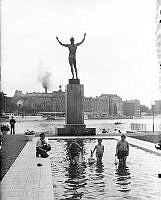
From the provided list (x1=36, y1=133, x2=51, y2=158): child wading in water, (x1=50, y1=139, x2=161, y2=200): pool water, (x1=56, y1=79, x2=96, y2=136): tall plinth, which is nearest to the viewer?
(x1=50, y1=139, x2=161, y2=200): pool water

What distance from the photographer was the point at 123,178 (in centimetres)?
1087

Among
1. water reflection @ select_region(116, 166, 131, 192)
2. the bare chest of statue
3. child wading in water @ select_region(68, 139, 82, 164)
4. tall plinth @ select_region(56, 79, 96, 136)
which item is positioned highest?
the bare chest of statue

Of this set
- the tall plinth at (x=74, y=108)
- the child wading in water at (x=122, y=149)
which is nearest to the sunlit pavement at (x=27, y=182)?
the child wading in water at (x=122, y=149)

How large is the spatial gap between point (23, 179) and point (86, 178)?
69.2 inches

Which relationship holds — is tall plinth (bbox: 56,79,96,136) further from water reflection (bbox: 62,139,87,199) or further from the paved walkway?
water reflection (bbox: 62,139,87,199)

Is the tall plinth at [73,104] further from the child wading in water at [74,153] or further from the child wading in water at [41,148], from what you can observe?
the child wading in water at [74,153]

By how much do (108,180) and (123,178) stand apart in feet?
1.83

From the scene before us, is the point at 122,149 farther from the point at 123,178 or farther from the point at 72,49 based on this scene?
the point at 72,49

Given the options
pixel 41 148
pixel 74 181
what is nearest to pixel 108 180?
pixel 74 181

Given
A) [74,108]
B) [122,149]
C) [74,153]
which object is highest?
[74,108]

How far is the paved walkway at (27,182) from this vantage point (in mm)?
8211

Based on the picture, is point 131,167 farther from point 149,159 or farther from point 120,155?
point 149,159

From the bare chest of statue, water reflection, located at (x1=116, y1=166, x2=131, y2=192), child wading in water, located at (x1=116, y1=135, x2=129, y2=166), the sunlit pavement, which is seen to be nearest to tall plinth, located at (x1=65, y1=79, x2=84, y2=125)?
the bare chest of statue

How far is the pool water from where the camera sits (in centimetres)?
875
